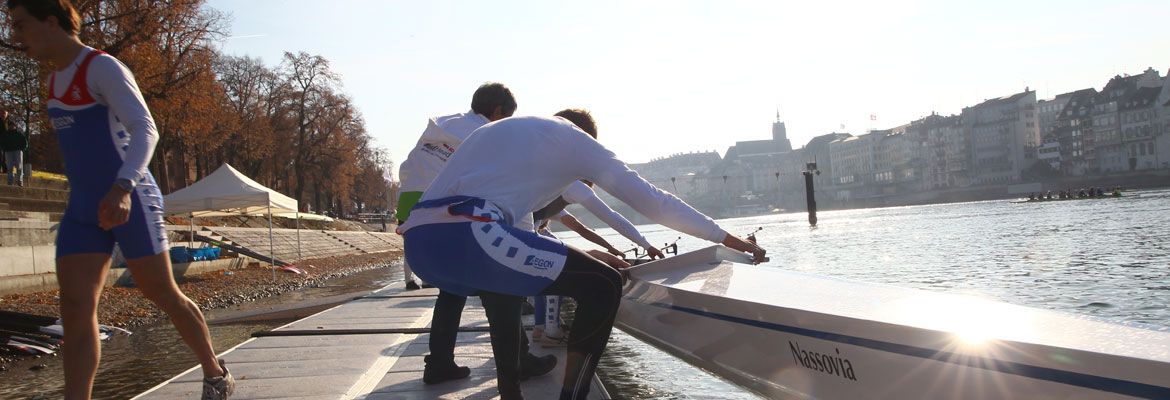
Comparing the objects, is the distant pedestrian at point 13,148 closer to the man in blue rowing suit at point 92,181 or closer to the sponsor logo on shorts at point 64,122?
the man in blue rowing suit at point 92,181

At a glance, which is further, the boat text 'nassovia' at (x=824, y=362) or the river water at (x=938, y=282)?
the river water at (x=938, y=282)

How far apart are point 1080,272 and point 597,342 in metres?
16.4

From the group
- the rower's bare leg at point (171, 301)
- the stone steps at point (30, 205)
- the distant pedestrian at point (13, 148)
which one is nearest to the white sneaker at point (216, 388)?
the rower's bare leg at point (171, 301)

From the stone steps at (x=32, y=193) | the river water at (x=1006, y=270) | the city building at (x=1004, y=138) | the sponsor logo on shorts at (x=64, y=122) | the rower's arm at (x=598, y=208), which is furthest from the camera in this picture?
the city building at (x=1004, y=138)

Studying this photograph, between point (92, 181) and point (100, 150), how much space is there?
5.1 inches

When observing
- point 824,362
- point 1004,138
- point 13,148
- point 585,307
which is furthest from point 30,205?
point 1004,138

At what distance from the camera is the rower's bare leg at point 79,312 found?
2969mm

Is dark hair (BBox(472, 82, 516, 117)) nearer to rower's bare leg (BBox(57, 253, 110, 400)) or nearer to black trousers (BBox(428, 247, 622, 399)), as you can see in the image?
black trousers (BBox(428, 247, 622, 399))

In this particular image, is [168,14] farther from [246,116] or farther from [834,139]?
[834,139]

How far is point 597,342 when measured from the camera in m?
2.91

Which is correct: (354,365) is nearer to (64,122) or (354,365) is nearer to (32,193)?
(64,122)

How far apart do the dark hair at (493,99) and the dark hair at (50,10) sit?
1780 millimetres

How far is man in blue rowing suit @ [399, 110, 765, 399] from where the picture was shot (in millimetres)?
2666

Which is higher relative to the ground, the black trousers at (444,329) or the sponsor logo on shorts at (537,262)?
the sponsor logo on shorts at (537,262)
